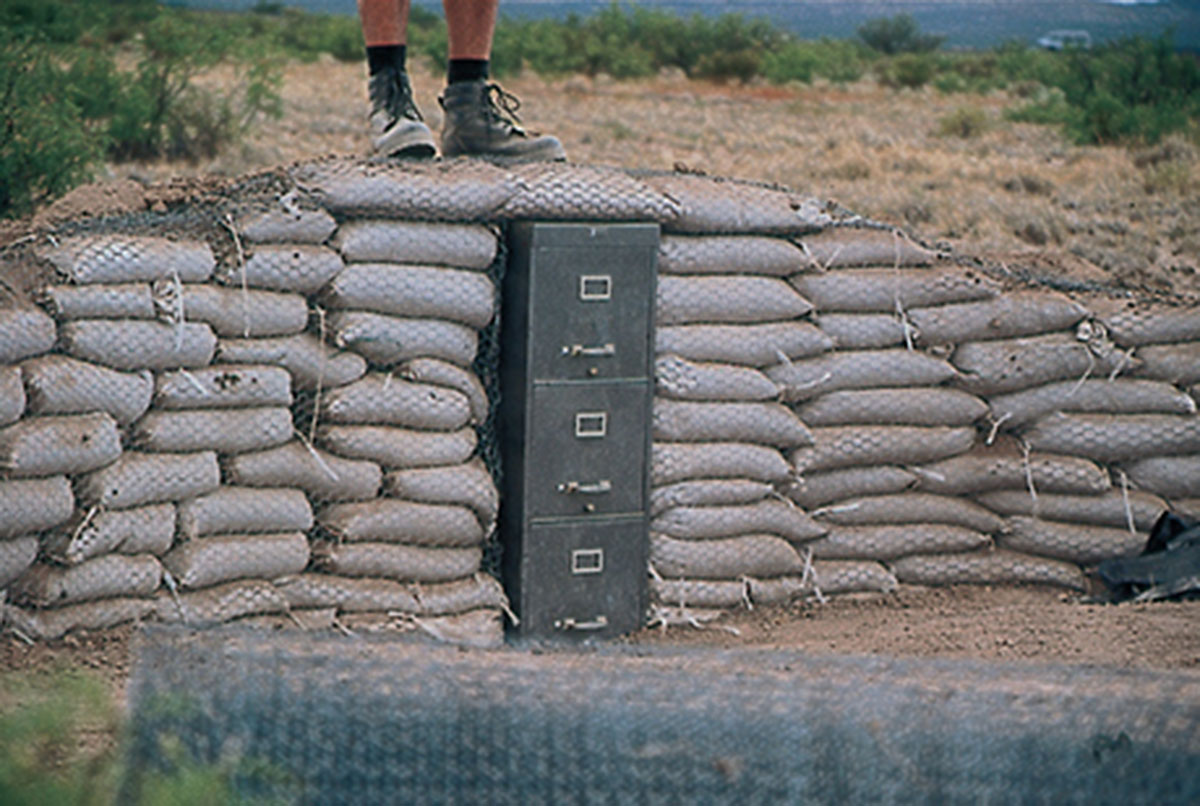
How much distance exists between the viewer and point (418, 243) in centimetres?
486

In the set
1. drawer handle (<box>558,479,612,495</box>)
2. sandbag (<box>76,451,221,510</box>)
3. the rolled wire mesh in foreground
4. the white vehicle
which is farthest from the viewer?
the white vehicle

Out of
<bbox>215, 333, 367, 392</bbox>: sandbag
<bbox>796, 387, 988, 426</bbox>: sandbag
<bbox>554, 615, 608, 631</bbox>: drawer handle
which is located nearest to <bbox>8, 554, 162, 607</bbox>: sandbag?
<bbox>215, 333, 367, 392</bbox>: sandbag

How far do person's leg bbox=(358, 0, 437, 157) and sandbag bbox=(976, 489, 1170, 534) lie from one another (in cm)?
241

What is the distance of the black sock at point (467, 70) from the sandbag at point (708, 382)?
1287 mm

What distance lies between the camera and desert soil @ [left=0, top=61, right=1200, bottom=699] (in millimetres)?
4543

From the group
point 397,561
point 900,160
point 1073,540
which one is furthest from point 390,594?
point 900,160

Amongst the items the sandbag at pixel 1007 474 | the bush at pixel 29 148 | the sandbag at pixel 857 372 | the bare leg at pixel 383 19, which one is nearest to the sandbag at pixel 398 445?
the sandbag at pixel 857 372

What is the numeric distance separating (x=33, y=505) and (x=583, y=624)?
1837mm

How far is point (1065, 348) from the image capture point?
18.2ft

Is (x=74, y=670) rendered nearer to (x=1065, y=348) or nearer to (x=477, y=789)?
(x=477, y=789)

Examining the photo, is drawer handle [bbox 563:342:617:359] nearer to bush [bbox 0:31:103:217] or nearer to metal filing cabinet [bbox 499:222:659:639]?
metal filing cabinet [bbox 499:222:659:639]

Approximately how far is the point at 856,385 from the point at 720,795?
3.22 m

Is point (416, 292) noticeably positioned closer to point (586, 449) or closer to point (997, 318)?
point (586, 449)

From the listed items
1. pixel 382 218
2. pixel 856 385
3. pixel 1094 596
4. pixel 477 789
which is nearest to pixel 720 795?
pixel 477 789
